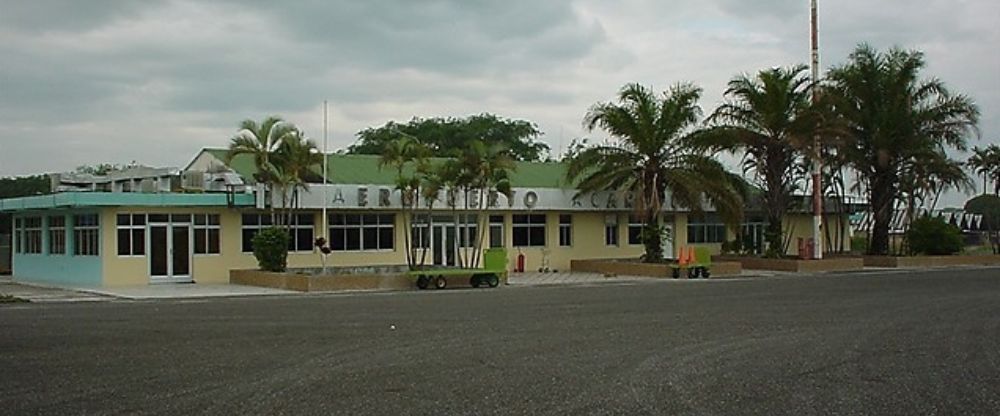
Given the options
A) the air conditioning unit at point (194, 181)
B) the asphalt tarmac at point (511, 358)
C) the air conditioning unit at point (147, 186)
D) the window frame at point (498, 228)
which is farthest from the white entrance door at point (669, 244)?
the asphalt tarmac at point (511, 358)

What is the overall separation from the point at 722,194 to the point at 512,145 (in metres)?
34.7

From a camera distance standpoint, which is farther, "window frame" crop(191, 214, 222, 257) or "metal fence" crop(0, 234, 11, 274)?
"metal fence" crop(0, 234, 11, 274)

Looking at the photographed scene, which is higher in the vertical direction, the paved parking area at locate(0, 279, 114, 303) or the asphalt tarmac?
the asphalt tarmac

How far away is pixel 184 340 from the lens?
15.9m

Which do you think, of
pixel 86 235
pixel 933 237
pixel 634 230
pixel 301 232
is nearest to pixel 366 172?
pixel 301 232

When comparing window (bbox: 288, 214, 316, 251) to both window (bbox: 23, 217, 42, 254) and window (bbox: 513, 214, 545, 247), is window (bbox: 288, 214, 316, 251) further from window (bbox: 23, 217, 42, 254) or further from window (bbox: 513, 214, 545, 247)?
window (bbox: 23, 217, 42, 254)

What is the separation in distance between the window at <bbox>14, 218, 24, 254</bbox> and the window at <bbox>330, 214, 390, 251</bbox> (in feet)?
36.0

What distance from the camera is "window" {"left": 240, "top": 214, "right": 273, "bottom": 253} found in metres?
35.5

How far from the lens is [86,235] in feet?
111

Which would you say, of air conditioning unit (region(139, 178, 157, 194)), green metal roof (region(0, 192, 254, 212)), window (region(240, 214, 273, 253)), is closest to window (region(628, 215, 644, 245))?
window (region(240, 214, 273, 253))

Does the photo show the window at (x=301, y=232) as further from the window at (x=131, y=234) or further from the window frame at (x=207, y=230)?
the window at (x=131, y=234)

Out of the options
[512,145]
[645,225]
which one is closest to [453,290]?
[645,225]

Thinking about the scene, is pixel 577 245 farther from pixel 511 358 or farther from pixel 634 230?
pixel 511 358

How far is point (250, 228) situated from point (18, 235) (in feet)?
31.9
